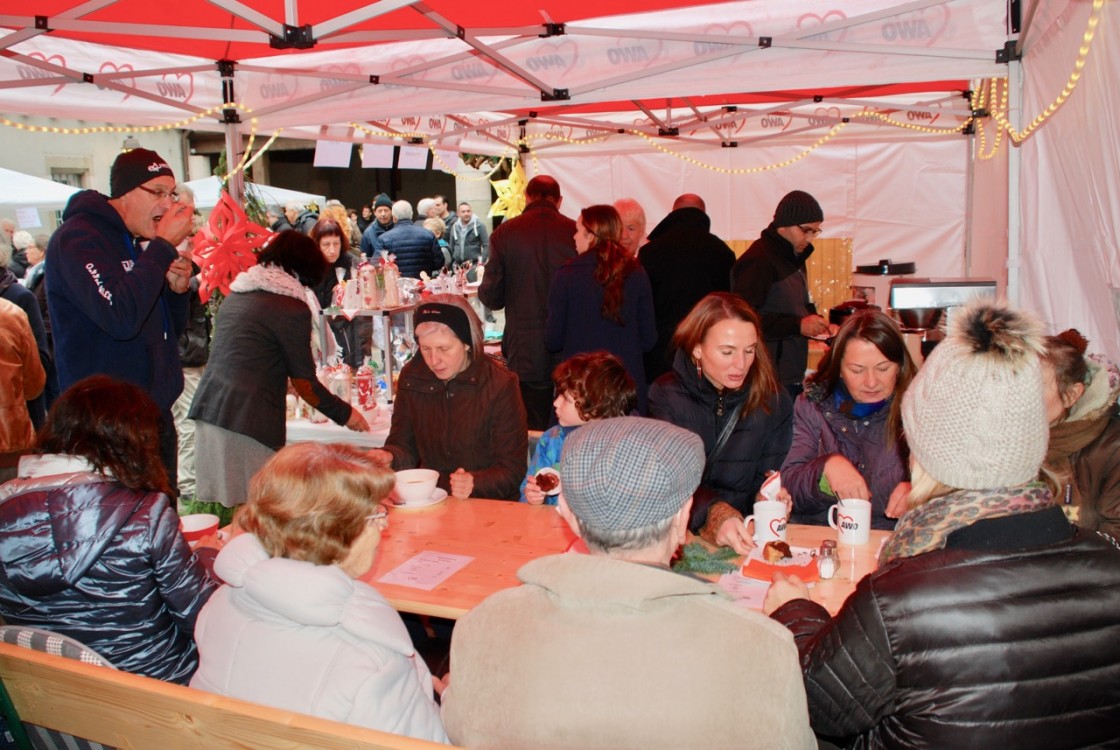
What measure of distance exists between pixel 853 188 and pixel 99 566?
7953mm

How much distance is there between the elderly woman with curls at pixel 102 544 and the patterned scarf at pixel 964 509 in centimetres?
168

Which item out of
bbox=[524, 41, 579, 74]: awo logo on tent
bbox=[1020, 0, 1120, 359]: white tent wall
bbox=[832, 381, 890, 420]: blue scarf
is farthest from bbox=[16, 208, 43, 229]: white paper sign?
bbox=[1020, 0, 1120, 359]: white tent wall

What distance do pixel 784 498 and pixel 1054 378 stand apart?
2.70 feet

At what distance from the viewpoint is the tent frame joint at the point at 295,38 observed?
3.84m

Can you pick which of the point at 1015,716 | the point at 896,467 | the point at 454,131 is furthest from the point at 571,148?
the point at 1015,716

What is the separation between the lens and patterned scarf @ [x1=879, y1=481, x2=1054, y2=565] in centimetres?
158

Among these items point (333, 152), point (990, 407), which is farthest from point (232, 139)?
point (990, 407)

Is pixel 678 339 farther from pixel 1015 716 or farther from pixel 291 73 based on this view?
pixel 291 73

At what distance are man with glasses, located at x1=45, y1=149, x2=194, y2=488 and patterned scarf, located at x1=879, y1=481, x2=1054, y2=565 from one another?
280 centimetres

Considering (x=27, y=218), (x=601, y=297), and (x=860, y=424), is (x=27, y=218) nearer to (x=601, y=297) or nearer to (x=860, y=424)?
(x=601, y=297)

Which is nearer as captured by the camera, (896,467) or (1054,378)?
(1054,378)

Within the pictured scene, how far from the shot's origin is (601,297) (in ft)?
15.9

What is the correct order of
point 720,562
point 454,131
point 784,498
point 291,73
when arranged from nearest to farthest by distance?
1. point 720,562
2. point 784,498
3. point 291,73
4. point 454,131

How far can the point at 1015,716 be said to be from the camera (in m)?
1.45
